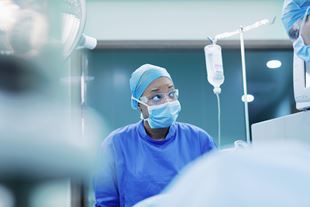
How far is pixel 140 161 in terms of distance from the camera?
150 cm

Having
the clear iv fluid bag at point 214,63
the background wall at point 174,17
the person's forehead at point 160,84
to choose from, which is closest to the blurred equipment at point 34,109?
the person's forehead at point 160,84

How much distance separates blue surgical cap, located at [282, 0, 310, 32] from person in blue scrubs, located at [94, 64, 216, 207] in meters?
0.54

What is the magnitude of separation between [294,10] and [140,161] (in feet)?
2.42

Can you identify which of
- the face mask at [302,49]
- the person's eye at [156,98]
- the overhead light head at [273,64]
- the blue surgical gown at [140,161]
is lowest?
the blue surgical gown at [140,161]

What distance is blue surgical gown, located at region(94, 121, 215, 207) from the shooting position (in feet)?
4.75

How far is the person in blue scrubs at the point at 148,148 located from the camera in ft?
4.77

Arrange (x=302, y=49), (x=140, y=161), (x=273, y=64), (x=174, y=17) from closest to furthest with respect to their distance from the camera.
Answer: (x=302, y=49), (x=140, y=161), (x=174, y=17), (x=273, y=64)

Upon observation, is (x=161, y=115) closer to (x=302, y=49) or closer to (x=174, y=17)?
(x=302, y=49)

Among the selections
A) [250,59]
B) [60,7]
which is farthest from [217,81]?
[250,59]

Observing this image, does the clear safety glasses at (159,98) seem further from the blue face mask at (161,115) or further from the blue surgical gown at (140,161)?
the blue surgical gown at (140,161)

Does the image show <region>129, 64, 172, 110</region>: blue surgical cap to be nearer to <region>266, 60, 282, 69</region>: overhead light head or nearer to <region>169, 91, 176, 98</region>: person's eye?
<region>169, 91, 176, 98</region>: person's eye

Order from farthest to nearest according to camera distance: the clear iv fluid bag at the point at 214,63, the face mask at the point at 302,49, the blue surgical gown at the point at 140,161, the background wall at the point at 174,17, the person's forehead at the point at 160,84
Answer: the background wall at the point at 174,17 < the clear iv fluid bag at the point at 214,63 < the person's forehead at the point at 160,84 < the blue surgical gown at the point at 140,161 < the face mask at the point at 302,49

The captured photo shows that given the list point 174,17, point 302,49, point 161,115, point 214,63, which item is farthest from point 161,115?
point 174,17

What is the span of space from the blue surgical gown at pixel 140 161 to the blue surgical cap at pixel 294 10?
1.87 ft
